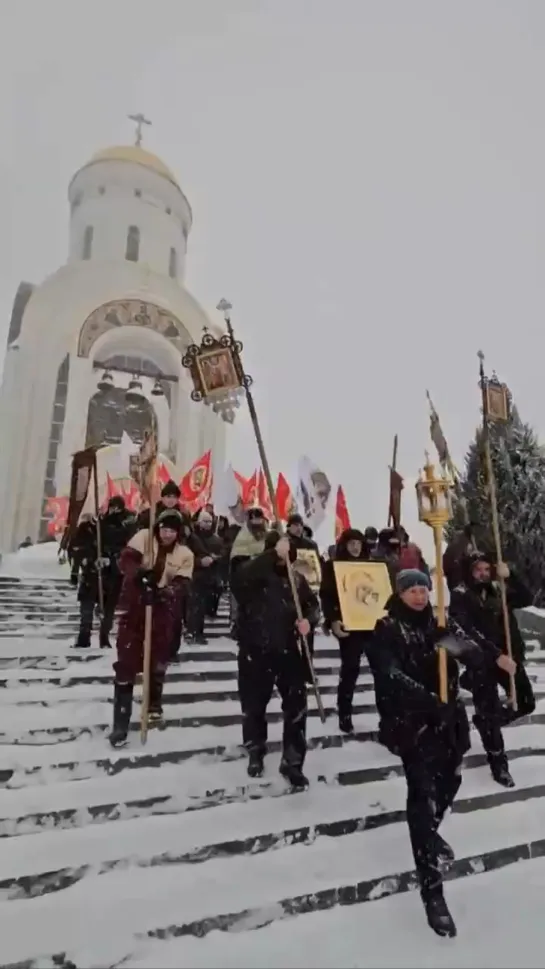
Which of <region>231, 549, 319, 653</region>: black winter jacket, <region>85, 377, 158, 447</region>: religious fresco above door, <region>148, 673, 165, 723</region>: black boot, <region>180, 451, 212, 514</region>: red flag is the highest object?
<region>85, 377, 158, 447</region>: religious fresco above door

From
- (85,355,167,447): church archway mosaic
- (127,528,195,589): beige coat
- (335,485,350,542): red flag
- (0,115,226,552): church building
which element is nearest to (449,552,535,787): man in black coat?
(127,528,195,589): beige coat

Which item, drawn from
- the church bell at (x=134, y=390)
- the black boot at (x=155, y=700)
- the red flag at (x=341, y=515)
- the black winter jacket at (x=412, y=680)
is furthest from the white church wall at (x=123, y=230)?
the black winter jacket at (x=412, y=680)

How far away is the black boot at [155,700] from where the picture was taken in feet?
16.6

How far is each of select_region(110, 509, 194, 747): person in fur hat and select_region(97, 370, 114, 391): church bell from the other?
18.4 m

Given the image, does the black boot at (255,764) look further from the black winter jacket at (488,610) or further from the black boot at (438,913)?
the black winter jacket at (488,610)

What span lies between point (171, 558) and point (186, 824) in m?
Answer: 2.09

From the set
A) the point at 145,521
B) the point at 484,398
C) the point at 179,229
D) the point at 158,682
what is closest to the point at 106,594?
the point at 145,521

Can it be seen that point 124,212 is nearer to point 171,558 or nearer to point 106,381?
point 106,381

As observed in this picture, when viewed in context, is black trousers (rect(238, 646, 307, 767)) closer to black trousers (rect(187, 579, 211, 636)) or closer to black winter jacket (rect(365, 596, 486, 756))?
black winter jacket (rect(365, 596, 486, 756))

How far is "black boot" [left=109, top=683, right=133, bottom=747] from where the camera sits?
464 cm

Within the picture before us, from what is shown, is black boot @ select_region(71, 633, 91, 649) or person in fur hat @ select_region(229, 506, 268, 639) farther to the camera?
black boot @ select_region(71, 633, 91, 649)

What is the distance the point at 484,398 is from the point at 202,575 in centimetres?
372

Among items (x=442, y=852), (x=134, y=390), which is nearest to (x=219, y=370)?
(x=442, y=852)

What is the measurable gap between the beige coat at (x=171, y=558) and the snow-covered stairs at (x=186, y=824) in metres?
1.15
